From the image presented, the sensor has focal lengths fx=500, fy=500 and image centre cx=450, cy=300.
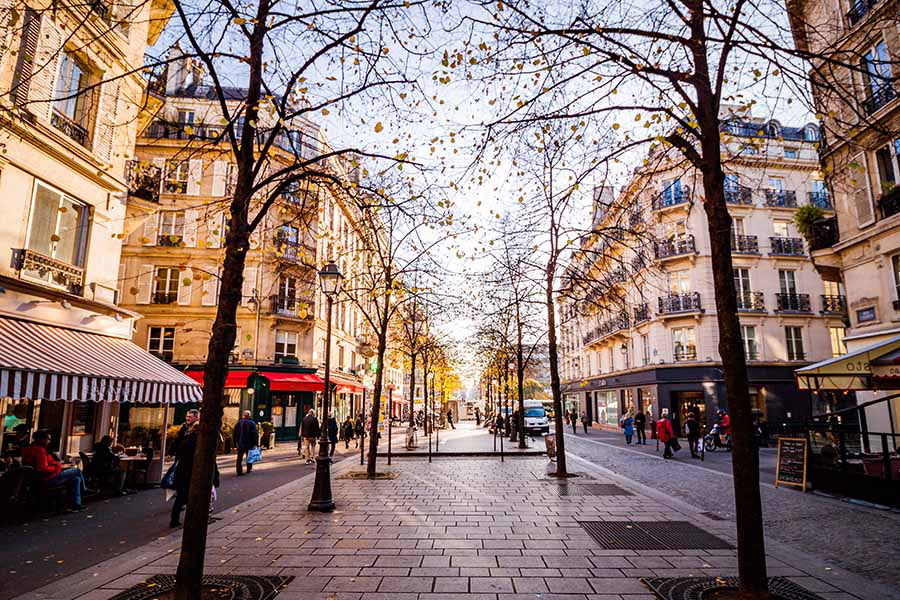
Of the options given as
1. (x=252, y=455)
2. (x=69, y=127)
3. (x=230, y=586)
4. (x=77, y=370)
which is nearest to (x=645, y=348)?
(x=252, y=455)

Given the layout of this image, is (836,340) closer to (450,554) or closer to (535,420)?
(535,420)

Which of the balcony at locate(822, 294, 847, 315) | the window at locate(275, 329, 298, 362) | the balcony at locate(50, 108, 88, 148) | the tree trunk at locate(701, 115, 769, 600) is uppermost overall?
the balcony at locate(50, 108, 88, 148)

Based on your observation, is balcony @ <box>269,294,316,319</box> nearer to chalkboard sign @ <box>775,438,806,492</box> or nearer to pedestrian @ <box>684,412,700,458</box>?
pedestrian @ <box>684,412,700,458</box>

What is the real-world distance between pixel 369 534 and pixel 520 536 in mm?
2224

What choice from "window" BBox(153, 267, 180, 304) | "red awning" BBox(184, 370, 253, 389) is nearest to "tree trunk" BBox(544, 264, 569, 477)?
"red awning" BBox(184, 370, 253, 389)

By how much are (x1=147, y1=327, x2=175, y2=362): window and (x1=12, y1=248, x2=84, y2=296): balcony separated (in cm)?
1553

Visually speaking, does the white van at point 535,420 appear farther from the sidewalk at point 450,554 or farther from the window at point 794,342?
the sidewalk at point 450,554

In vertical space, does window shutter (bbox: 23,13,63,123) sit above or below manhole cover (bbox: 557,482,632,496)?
above

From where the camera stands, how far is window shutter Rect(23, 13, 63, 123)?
1134 centimetres

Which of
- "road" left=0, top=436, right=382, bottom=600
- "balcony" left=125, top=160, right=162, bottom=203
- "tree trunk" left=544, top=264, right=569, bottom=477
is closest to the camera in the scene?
"road" left=0, top=436, right=382, bottom=600

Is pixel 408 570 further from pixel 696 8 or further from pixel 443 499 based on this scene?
pixel 696 8

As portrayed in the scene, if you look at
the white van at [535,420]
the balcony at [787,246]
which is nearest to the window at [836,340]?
the balcony at [787,246]

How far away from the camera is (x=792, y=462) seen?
11.9 metres

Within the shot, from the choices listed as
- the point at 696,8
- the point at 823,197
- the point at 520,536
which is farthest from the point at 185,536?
the point at 823,197
